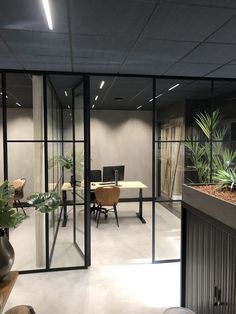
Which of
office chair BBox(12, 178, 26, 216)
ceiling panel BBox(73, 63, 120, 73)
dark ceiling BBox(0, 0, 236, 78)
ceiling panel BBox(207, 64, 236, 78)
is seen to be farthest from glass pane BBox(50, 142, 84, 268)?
→ ceiling panel BBox(207, 64, 236, 78)

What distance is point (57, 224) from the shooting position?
458cm

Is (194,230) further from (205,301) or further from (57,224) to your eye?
(57,224)

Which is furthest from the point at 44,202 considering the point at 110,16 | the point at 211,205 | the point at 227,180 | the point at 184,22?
the point at 184,22

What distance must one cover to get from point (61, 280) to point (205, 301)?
6.52ft

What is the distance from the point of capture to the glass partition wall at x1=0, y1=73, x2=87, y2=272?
383 centimetres

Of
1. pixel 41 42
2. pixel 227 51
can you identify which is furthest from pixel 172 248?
pixel 41 42

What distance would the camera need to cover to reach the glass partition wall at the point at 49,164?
3.83 meters

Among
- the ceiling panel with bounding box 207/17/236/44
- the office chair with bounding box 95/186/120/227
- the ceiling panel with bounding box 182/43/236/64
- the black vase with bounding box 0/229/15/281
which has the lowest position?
the office chair with bounding box 95/186/120/227

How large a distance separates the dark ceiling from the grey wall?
449 centimetres

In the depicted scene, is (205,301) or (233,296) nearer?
(233,296)

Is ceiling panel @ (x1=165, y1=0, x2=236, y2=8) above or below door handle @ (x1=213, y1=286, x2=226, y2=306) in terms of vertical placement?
above

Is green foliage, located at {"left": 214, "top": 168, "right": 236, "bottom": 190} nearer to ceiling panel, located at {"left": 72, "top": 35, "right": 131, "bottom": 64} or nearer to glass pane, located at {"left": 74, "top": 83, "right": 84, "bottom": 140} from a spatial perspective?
ceiling panel, located at {"left": 72, "top": 35, "right": 131, "bottom": 64}

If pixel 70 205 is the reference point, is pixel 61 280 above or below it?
below

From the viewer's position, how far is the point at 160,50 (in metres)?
2.84
